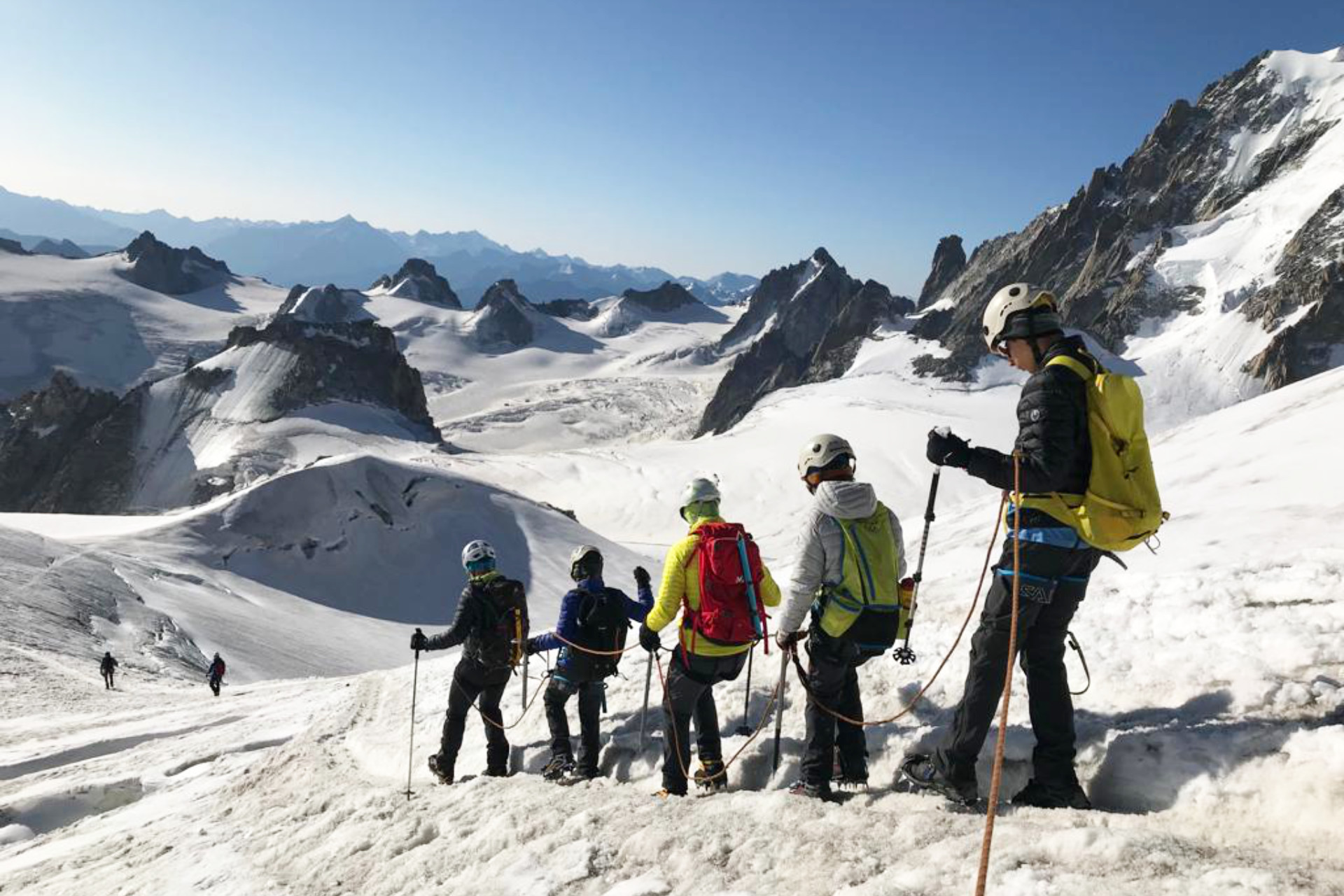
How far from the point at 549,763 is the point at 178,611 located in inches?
972

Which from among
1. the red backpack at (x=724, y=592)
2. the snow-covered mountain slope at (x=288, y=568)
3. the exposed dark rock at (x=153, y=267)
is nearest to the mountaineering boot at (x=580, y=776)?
the red backpack at (x=724, y=592)

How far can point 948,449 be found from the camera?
4.52 metres

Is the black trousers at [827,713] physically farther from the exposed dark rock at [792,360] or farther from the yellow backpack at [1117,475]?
the exposed dark rock at [792,360]

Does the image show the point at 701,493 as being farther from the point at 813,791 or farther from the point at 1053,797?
the point at 1053,797

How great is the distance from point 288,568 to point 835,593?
39768 millimetres

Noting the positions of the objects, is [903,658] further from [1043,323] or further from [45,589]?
[45,589]

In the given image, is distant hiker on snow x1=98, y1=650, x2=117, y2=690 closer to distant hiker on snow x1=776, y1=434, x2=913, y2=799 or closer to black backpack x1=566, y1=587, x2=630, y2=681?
black backpack x1=566, y1=587, x2=630, y2=681

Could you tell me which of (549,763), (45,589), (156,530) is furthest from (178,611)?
(549,763)

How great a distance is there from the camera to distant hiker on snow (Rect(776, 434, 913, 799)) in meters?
5.41

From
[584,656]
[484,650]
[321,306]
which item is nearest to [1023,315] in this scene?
[584,656]

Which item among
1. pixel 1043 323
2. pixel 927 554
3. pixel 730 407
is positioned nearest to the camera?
pixel 1043 323

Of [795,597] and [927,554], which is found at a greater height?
[795,597]

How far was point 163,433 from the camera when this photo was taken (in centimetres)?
6775

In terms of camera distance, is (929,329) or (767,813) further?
(929,329)
